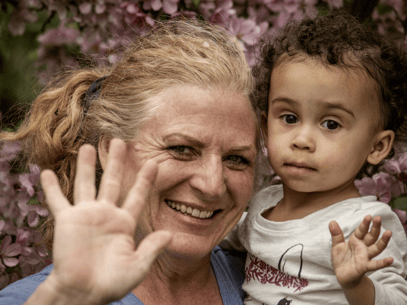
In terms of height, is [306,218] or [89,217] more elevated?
[89,217]

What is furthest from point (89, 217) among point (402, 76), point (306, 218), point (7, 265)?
point (7, 265)

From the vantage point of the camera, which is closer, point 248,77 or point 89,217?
point 89,217

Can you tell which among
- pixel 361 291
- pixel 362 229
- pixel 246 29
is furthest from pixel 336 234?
pixel 246 29

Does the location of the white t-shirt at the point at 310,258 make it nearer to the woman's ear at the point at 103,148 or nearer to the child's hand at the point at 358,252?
the child's hand at the point at 358,252

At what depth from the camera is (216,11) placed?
9.64 ft

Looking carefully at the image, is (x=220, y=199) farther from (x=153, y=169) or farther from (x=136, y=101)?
(x=153, y=169)

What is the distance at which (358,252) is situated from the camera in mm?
1565

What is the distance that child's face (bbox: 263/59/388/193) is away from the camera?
1.91 metres

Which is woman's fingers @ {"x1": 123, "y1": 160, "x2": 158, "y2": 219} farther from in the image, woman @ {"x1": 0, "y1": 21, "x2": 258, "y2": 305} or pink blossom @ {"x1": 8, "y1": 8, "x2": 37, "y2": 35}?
pink blossom @ {"x1": 8, "y1": 8, "x2": 37, "y2": 35}

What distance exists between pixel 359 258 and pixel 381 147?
0.71 metres

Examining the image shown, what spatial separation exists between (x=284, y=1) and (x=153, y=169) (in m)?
2.15

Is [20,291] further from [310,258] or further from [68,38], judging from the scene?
[68,38]

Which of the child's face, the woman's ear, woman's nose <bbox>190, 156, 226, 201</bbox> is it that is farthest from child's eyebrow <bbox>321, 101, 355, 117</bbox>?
the woman's ear

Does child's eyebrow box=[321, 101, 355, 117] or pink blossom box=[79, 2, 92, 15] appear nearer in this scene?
child's eyebrow box=[321, 101, 355, 117]
